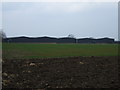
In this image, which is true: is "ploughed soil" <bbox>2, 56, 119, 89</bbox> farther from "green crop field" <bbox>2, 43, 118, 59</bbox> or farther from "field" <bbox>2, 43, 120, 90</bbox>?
"green crop field" <bbox>2, 43, 118, 59</bbox>

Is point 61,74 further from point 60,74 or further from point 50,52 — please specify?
point 50,52

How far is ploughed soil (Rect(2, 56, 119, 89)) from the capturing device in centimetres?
1039

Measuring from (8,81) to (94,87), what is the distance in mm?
3463

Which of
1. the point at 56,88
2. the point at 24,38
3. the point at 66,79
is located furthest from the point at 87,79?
the point at 24,38

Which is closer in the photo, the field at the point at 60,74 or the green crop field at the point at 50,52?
the field at the point at 60,74

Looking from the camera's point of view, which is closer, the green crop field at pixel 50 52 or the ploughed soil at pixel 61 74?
the ploughed soil at pixel 61 74

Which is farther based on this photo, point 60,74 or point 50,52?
point 50,52

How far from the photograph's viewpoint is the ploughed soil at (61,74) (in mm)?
10391

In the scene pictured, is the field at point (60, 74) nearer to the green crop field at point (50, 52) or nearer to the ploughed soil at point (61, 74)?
the ploughed soil at point (61, 74)

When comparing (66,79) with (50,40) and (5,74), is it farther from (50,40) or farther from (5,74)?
(50,40)

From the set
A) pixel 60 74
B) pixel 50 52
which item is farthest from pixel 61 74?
pixel 50 52

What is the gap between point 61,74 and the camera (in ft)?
38.6

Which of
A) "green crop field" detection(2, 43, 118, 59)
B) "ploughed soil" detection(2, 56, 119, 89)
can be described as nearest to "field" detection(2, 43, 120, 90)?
"ploughed soil" detection(2, 56, 119, 89)

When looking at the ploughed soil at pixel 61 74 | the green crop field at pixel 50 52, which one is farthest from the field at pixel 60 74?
the green crop field at pixel 50 52
